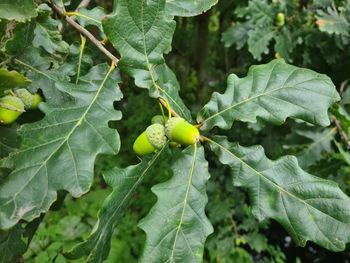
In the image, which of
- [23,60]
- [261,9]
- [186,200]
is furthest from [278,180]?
[261,9]

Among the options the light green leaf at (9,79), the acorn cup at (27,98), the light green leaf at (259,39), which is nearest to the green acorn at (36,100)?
the acorn cup at (27,98)

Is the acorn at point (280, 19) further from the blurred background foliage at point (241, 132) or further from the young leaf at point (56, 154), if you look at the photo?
the young leaf at point (56, 154)

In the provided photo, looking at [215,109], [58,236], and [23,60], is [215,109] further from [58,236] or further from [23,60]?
[58,236]

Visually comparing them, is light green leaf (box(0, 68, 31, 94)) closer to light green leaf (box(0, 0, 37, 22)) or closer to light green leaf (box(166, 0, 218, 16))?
light green leaf (box(0, 0, 37, 22))

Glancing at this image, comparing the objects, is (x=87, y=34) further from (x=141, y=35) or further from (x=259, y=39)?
(x=259, y=39)

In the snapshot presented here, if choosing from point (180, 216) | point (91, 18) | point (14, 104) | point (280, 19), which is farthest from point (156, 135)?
point (280, 19)
